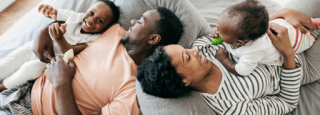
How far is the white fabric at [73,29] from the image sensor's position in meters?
1.39

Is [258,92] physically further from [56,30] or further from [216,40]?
[56,30]

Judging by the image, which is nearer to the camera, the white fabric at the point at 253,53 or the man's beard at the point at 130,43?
the white fabric at the point at 253,53

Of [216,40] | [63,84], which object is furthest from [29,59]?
[216,40]

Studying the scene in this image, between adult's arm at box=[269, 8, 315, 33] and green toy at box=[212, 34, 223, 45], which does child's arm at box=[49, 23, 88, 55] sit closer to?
green toy at box=[212, 34, 223, 45]

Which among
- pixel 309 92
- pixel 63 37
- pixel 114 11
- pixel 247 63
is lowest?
pixel 309 92

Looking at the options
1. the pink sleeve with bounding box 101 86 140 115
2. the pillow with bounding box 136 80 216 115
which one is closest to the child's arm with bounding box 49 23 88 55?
the pink sleeve with bounding box 101 86 140 115

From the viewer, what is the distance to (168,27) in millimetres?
1273

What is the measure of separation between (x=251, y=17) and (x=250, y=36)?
0.39 feet

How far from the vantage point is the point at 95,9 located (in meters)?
1.37

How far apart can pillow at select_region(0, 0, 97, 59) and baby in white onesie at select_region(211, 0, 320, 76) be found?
56.0 inches

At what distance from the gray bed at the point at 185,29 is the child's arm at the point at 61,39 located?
1.05 ft

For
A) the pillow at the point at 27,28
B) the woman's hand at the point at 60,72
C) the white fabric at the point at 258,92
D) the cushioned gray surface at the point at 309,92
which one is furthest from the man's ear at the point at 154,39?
the cushioned gray surface at the point at 309,92

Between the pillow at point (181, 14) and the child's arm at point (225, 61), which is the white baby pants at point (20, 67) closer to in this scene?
the pillow at point (181, 14)

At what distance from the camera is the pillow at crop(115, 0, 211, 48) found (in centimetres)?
132
